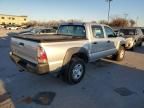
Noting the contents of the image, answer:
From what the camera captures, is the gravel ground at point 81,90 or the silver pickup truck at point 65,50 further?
the silver pickup truck at point 65,50

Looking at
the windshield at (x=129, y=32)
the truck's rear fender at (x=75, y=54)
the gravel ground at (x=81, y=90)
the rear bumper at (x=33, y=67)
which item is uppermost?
the windshield at (x=129, y=32)

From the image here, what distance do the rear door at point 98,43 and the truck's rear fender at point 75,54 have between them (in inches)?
19.0

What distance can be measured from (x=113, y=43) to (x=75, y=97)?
3839 millimetres

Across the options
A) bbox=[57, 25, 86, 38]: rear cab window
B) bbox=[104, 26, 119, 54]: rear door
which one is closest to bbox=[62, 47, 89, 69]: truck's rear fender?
bbox=[57, 25, 86, 38]: rear cab window

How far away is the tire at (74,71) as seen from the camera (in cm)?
512

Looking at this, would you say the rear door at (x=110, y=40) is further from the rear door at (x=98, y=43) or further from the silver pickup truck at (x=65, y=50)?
the rear door at (x=98, y=43)

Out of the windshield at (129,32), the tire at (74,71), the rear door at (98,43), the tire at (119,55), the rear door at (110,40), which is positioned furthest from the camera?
the windshield at (129,32)

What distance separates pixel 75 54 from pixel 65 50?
66 cm

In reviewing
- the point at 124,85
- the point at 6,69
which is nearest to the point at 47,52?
the point at 124,85

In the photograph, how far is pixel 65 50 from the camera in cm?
485

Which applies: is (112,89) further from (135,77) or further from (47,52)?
(47,52)

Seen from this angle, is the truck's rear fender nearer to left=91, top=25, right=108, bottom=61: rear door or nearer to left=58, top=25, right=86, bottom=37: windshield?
left=91, top=25, right=108, bottom=61: rear door


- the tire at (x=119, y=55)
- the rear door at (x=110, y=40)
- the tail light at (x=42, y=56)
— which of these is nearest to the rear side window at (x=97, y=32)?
the rear door at (x=110, y=40)

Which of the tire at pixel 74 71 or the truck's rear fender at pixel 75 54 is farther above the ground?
the truck's rear fender at pixel 75 54
